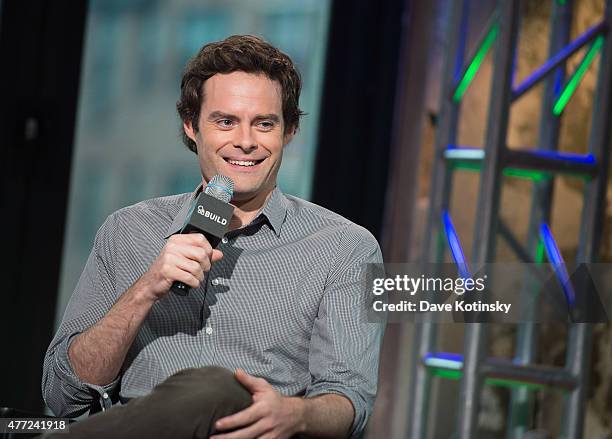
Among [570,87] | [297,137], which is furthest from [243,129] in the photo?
[297,137]

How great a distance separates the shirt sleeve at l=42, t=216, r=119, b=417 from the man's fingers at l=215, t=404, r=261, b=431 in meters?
0.38

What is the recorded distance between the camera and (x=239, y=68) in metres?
1.97

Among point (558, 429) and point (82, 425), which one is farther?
point (558, 429)

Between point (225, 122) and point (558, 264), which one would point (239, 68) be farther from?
point (558, 264)

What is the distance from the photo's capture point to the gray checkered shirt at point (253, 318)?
1.88 metres

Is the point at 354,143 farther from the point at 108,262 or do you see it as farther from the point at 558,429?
the point at 108,262

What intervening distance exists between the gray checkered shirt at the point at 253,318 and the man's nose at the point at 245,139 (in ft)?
0.47

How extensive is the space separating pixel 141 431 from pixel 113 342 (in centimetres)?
33

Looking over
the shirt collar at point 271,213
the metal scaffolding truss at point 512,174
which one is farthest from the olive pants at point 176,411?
the metal scaffolding truss at point 512,174

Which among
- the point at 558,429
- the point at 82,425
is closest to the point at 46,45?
the point at 82,425

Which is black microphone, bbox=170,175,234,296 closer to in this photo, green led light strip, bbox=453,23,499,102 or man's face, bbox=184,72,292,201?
man's face, bbox=184,72,292,201

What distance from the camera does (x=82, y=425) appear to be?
148 cm

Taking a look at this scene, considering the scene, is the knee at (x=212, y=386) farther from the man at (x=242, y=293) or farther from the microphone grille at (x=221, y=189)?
the microphone grille at (x=221, y=189)

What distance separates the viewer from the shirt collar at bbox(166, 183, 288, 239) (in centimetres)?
202
